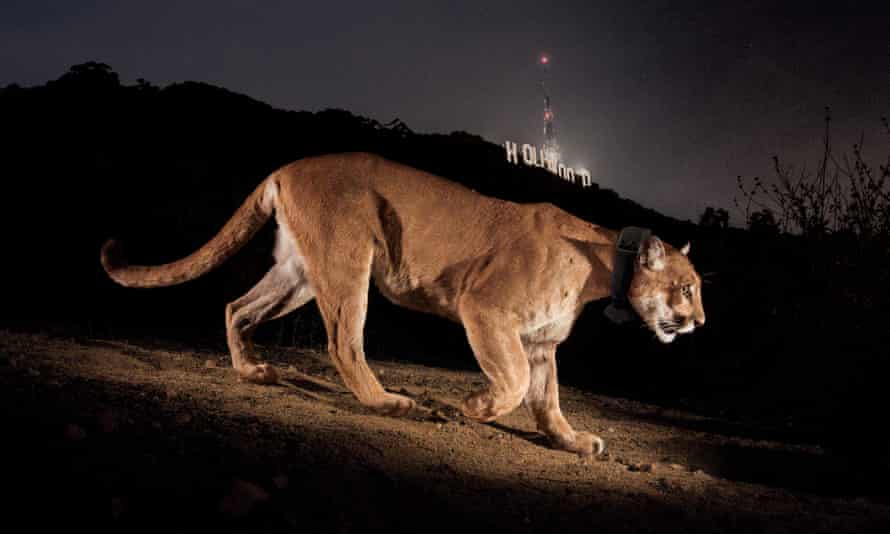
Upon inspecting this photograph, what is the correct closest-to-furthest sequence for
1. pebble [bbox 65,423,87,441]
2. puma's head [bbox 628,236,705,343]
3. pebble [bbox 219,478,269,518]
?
pebble [bbox 219,478,269,518]
pebble [bbox 65,423,87,441]
puma's head [bbox 628,236,705,343]

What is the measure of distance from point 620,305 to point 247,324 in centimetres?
308

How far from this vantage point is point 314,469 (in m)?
3.00

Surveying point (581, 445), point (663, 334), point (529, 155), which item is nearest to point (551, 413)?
point (581, 445)

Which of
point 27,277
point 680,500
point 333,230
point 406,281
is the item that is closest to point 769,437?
point 680,500

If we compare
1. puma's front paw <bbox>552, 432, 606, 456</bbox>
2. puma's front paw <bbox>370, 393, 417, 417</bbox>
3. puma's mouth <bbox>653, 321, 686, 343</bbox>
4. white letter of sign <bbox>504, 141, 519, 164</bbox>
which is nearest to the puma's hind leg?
puma's front paw <bbox>370, 393, 417, 417</bbox>

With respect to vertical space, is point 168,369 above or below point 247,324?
below

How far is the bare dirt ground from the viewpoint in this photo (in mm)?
2424

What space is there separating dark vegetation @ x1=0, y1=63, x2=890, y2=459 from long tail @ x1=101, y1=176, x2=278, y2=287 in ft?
8.95

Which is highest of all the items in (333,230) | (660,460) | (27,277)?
(333,230)

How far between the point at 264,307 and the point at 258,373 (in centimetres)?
56

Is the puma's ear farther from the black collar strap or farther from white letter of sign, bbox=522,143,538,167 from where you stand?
white letter of sign, bbox=522,143,538,167

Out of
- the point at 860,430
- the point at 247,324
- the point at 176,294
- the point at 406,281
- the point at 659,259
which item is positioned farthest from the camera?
the point at 176,294

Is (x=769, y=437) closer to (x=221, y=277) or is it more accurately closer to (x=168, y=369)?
(x=168, y=369)

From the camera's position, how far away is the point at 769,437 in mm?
7059
